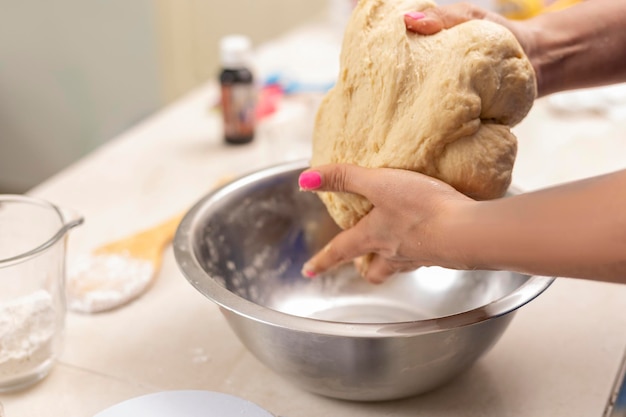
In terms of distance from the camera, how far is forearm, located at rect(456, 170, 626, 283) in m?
0.52

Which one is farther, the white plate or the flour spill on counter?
the flour spill on counter

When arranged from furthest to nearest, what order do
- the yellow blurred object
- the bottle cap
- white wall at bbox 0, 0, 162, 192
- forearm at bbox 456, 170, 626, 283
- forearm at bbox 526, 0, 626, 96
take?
white wall at bbox 0, 0, 162, 192 < the yellow blurred object < the bottle cap < forearm at bbox 526, 0, 626, 96 < forearm at bbox 456, 170, 626, 283

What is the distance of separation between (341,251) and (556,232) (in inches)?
11.4

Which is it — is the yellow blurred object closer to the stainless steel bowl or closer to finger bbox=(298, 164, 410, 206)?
the stainless steel bowl

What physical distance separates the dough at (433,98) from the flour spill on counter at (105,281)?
1.19 ft

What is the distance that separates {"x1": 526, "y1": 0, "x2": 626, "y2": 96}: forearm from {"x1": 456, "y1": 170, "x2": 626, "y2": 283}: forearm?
0.35 metres

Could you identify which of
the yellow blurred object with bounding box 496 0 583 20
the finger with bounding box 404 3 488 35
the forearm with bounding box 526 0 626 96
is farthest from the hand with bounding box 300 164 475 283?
the yellow blurred object with bounding box 496 0 583 20

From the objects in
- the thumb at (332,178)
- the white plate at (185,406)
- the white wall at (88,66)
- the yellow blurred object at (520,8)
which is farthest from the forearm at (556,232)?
the white wall at (88,66)

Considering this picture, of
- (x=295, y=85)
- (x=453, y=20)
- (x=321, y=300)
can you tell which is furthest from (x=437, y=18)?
(x=295, y=85)

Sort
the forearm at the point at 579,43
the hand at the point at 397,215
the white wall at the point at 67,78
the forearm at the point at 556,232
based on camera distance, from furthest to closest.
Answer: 1. the white wall at the point at 67,78
2. the forearm at the point at 579,43
3. the hand at the point at 397,215
4. the forearm at the point at 556,232

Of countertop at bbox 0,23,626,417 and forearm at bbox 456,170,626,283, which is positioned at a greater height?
forearm at bbox 456,170,626,283

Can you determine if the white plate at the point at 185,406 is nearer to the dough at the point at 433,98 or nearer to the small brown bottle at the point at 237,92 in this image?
the dough at the point at 433,98

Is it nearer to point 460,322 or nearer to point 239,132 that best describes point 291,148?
point 239,132

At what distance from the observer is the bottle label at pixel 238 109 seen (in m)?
1.42
